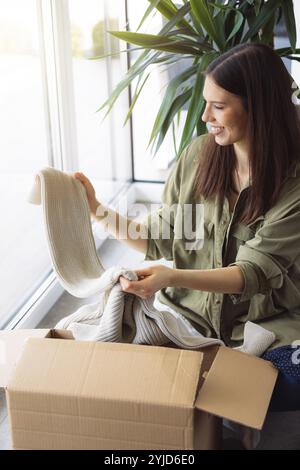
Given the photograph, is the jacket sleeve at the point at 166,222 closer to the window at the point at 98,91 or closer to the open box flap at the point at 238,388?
the open box flap at the point at 238,388

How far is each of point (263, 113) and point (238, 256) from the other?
14.2 inches

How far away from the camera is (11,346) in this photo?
4.95 ft

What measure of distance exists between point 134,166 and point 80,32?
1004 millimetres

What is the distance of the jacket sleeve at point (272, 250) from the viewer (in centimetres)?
165

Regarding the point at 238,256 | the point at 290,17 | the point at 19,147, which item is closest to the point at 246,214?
the point at 238,256

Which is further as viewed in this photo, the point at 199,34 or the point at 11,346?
the point at 199,34

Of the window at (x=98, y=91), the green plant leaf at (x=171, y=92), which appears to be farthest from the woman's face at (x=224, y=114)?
the window at (x=98, y=91)

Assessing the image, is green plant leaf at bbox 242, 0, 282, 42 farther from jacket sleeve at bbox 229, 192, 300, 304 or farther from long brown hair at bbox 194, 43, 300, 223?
jacket sleeve at bbox 229, 192, 300, 304

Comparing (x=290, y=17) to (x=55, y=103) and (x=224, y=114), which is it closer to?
(x=224, y=114)

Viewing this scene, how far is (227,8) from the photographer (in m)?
1.97

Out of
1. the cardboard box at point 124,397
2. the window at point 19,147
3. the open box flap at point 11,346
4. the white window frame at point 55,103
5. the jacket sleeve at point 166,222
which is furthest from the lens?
the white window frame at point 55,103

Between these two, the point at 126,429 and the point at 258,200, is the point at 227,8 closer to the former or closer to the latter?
the point at 258,200

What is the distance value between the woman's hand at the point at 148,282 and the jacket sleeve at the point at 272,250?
0.21 m

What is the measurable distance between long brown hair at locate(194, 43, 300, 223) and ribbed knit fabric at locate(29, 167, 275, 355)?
0.36m
